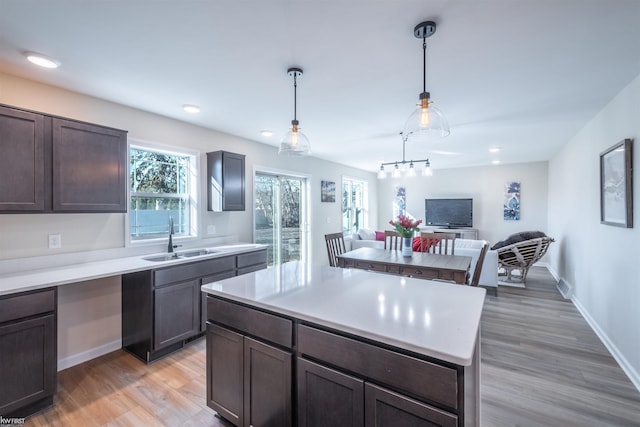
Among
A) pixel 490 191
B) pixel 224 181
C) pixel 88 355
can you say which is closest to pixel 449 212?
pixel 490 191

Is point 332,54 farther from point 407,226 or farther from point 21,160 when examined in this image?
point 21,160

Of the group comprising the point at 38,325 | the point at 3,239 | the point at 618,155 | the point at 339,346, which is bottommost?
the point at 38,325

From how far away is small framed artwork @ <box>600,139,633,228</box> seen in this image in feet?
7.88

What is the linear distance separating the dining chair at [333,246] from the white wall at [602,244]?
113 inches

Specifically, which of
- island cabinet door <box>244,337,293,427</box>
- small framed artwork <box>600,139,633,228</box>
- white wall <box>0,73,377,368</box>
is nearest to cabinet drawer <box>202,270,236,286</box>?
white wall <box>0,73,377,368</box>

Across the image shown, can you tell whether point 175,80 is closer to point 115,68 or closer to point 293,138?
point 115,68

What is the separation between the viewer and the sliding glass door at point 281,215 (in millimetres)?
4570

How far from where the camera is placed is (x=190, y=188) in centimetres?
354

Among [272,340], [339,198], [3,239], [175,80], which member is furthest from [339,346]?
[339,198]

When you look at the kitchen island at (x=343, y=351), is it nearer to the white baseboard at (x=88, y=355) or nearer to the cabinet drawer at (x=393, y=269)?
the cabinet drawer at (x=393, y=269)

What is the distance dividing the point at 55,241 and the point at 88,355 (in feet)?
3.65

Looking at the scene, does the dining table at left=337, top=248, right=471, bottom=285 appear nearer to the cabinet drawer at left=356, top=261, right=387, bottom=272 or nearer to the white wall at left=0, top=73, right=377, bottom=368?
the cabinet drawer at left=356, top=261, right=387, bottom=272

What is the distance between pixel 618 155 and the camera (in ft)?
8.57

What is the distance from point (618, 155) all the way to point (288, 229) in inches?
169
